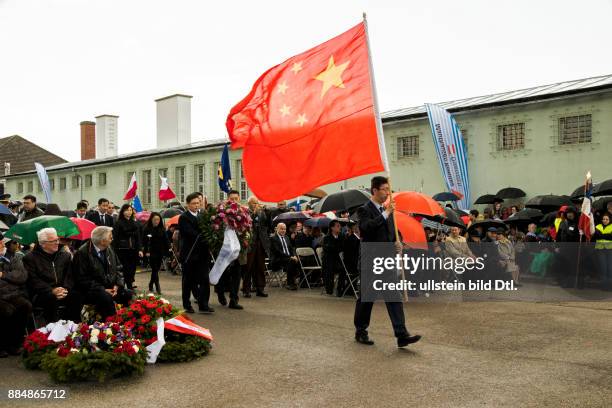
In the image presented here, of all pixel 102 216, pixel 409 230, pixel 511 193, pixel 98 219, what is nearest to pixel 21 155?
pixel 511 193


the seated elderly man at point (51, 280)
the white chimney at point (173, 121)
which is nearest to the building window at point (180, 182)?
the white chimney at point (173, 121)

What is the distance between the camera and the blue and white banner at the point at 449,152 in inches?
968

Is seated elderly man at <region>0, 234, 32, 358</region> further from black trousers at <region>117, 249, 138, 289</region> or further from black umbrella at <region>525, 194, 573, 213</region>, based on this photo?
black umbrella at <region>525, 194, 573, 213</region>

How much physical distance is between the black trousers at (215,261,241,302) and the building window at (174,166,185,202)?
100ft

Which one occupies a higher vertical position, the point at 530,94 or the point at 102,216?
the point at 530,94

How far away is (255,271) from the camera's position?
1489cm

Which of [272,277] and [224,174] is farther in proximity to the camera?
[224,174]

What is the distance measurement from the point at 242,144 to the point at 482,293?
751 cm

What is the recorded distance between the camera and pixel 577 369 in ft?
24.7

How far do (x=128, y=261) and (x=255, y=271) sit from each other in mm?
2773

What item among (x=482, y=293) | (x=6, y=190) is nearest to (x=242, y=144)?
(x=482, y=293)

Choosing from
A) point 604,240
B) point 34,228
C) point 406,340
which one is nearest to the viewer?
point 406,340

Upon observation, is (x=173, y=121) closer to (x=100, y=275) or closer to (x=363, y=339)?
(x=100, y=275)

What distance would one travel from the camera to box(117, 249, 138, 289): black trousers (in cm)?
1475
